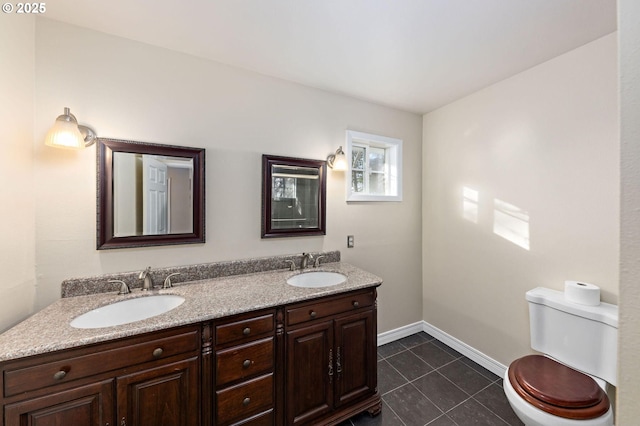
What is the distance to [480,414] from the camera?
64.5 inches

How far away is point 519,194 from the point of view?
1888 mm

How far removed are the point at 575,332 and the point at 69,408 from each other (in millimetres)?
2623

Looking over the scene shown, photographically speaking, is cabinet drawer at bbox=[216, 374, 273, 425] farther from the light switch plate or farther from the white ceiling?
the white ceiling

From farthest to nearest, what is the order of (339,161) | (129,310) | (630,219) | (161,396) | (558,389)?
(339,161) < (129,310) < (558,389) < (161,396) < (630,219)

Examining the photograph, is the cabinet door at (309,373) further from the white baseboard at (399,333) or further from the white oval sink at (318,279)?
the white baseboard at (399,333)

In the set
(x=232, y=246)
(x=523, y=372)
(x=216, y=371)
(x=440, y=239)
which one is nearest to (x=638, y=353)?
(x=523, y=372)

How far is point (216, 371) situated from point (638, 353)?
1.47 metres

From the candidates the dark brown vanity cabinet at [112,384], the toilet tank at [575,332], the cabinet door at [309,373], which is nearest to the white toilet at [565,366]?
the toilet tank at [575,332]

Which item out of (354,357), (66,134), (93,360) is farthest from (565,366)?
(66,134)

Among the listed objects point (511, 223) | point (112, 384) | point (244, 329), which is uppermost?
point (511, 223)

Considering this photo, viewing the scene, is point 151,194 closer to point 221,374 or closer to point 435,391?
point 221,374

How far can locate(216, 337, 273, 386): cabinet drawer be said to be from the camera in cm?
123

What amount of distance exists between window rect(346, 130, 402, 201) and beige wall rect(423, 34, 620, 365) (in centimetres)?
41

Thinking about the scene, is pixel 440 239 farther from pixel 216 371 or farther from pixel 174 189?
pixel 174 189
